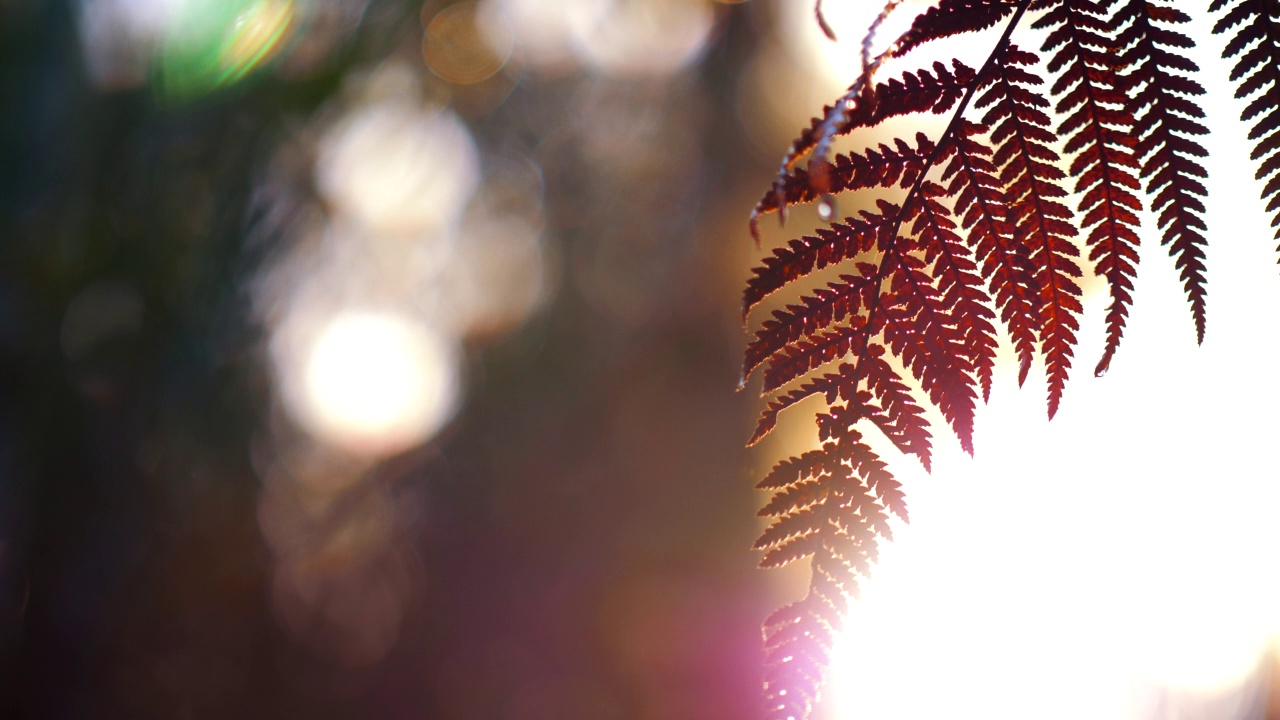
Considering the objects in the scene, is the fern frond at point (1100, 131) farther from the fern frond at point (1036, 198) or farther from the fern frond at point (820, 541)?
the fern frond at point (820, 541)

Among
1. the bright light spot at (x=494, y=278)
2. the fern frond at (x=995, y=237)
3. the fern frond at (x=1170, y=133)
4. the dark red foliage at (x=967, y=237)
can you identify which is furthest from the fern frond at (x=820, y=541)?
the bright light spot at (x=494, y=278)

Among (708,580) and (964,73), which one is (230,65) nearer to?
(964,73)

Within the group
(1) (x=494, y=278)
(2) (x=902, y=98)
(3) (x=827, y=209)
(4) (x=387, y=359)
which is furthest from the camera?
(1) (x=494, y=278)

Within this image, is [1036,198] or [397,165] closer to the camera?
[1036,198]

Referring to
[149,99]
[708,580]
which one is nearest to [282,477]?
[149,99]

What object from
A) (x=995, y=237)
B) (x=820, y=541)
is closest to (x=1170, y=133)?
(x=995, y=237)

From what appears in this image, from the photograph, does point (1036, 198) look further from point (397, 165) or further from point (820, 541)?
point (397, 165)
